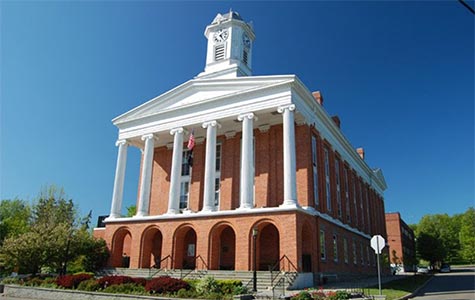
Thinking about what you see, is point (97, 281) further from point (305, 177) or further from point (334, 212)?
point (334, 212)

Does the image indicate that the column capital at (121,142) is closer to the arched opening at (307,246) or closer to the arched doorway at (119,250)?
the arched doorway at (119,250)

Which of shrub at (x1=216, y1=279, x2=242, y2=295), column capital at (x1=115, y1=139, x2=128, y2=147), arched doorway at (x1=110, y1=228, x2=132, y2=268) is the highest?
column capital at (x1=115, y1=139, x2=128, y2=147)

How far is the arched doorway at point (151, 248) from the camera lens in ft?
96.7

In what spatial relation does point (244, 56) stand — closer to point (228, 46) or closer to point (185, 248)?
point (228, 46)

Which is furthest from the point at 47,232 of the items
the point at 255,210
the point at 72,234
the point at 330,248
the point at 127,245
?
Result: the point at 330,248

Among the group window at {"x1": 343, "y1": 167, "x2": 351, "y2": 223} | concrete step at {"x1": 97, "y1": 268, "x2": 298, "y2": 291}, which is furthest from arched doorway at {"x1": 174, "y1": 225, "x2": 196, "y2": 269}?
window at {"x1": 343, "y1": 167, "x2": 351, "y2": 223}

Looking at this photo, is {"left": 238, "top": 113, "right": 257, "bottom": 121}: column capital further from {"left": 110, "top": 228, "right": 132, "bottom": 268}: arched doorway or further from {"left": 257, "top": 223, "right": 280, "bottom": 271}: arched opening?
{"left": 110, "top": 228, "right": 132, "bottom": 268}: arched doorway

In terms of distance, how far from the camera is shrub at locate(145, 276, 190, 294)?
17.9 m

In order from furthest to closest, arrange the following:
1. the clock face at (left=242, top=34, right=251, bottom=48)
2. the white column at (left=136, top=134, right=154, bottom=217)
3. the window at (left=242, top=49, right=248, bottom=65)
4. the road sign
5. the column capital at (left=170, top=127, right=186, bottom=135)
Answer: the clock face at (left=242, top=34, right=251, bottom=48) → the window at (left=242, top=49, right=248, bottom=65) → the column capital at (left=170, top=127, right=186, bottom=135) → the white column at (left=136, top=134, right=154, bottom=217) → the road sign

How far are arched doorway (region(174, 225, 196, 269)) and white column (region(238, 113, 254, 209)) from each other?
17.2 feet

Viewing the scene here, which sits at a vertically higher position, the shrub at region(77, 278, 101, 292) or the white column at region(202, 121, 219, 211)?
the white column at region(202, 121, 219, 211)

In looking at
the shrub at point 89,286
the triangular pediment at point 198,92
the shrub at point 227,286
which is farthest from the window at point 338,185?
the shrub at point 89,286

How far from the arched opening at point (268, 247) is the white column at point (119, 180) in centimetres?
1244

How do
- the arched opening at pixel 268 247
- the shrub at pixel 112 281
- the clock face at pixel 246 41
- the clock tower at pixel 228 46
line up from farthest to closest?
1. the clock face at pixel 246 41
2. the clock tower at pixel 228 46
3. the arched opening at pixel 268 247
4. the shrub at pixel 112 281
